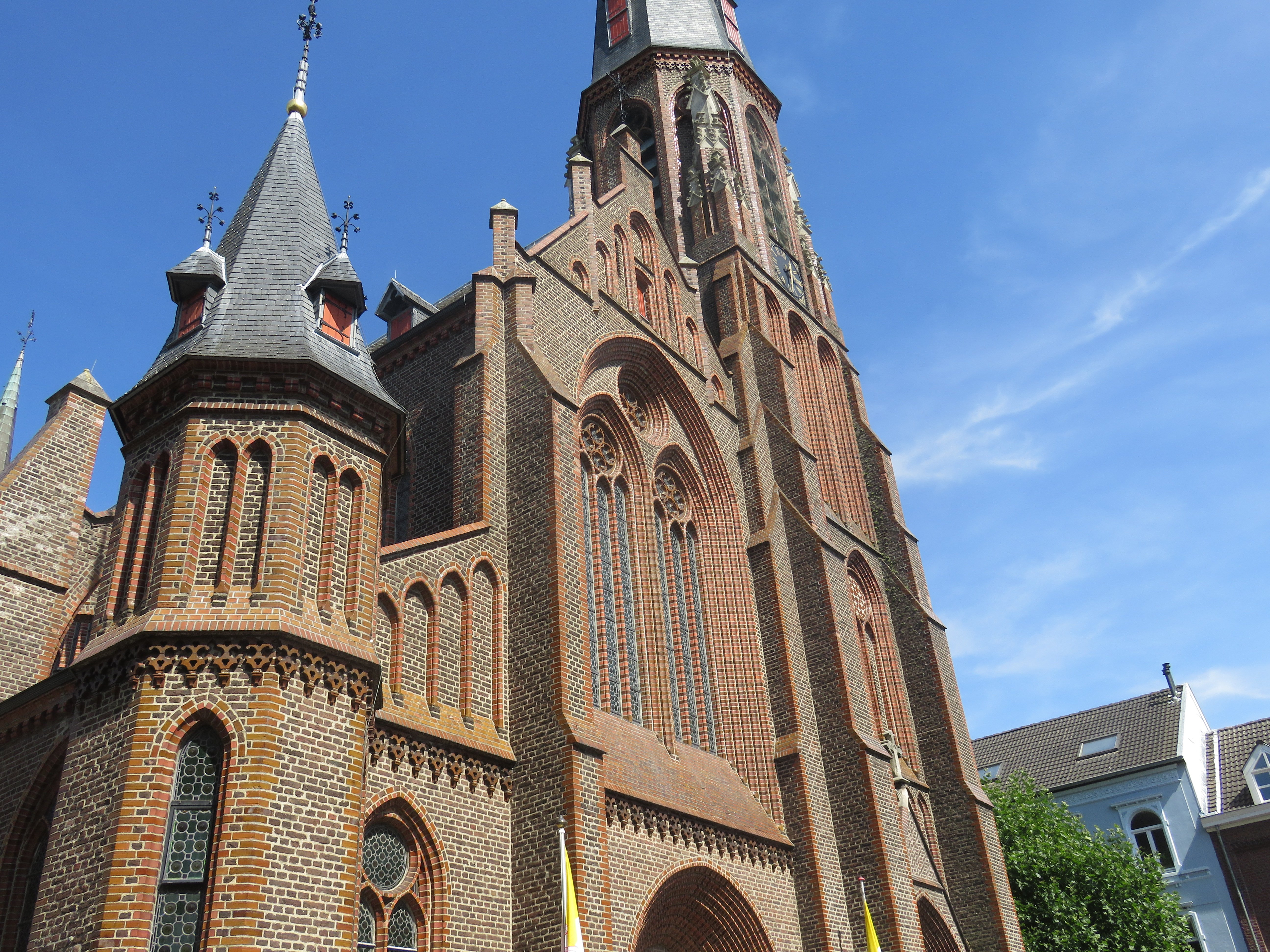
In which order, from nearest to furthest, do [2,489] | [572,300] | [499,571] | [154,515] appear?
1. [154,515]
2. [499,571]
3. [2,489]
4. [572,300]

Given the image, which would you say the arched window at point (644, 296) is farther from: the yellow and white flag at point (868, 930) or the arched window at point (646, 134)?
the yellow and white flag at point (868, 930)

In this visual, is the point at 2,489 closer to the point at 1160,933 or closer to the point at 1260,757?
the point at 1160,933

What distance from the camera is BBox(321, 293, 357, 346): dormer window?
1221cm

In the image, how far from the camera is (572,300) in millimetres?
18062

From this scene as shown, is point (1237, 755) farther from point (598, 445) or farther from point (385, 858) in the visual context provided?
point (385, 858)

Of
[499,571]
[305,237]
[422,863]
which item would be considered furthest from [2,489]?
[422,863]

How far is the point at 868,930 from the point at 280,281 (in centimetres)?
1322

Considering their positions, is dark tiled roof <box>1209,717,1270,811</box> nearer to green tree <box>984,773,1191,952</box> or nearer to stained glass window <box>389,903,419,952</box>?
green tree <box>984,773,1191,952</box>

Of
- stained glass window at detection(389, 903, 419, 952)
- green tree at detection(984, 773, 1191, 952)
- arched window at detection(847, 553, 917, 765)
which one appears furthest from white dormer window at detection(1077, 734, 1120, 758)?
stained glass window at detection(389, 903, 419, 952)

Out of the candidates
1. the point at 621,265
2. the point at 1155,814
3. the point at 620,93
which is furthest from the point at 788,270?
the point at 1155,814

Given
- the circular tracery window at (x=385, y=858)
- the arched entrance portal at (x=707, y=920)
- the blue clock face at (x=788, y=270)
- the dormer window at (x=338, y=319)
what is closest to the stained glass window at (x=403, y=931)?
the circular tracery window at (x=385, y=858)

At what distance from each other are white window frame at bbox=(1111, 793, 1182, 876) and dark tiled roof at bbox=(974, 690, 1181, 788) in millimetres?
1019

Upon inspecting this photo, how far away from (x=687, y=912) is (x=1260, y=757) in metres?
26.0

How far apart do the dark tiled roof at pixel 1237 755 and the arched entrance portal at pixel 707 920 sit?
2294cm
